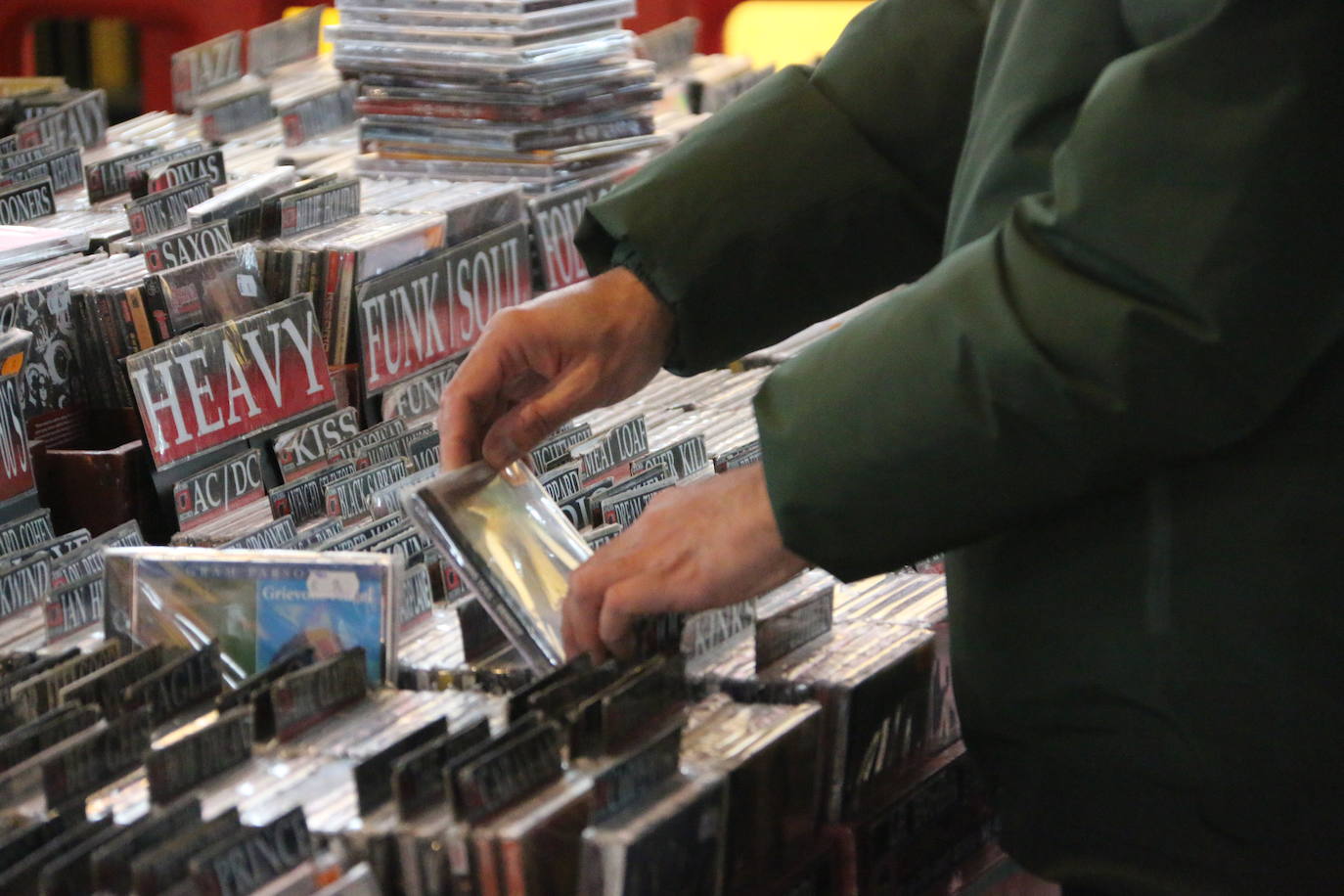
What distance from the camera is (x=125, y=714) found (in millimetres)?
1252

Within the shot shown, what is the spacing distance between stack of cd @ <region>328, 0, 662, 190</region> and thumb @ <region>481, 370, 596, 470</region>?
135 cm

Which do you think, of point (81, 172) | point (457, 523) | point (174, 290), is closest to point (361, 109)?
point (81, 172)

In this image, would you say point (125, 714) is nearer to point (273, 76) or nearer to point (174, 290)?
point (174, 290)

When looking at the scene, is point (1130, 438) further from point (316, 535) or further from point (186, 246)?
point (186, 246)

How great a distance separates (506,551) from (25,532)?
60cm

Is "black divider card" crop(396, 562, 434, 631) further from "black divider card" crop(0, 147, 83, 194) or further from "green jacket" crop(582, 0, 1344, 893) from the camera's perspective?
"black divider card" crop(0, 147, 83, 194)

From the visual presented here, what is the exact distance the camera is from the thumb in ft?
4.99

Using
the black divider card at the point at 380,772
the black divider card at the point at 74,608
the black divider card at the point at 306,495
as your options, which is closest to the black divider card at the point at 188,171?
the black divider card at the point at 306,495

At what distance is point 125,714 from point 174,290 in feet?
2.85

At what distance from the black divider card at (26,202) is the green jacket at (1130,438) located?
1.79 m

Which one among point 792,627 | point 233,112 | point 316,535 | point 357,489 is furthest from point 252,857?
point 233,112

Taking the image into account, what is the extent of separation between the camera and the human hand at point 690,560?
3.99ft

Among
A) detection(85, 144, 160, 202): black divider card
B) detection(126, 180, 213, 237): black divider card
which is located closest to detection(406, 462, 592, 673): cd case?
detection(126, 180, 213, 237): black divider card

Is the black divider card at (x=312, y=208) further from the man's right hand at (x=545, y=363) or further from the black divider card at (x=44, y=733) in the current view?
the black divider card at (x=44, y=733)
